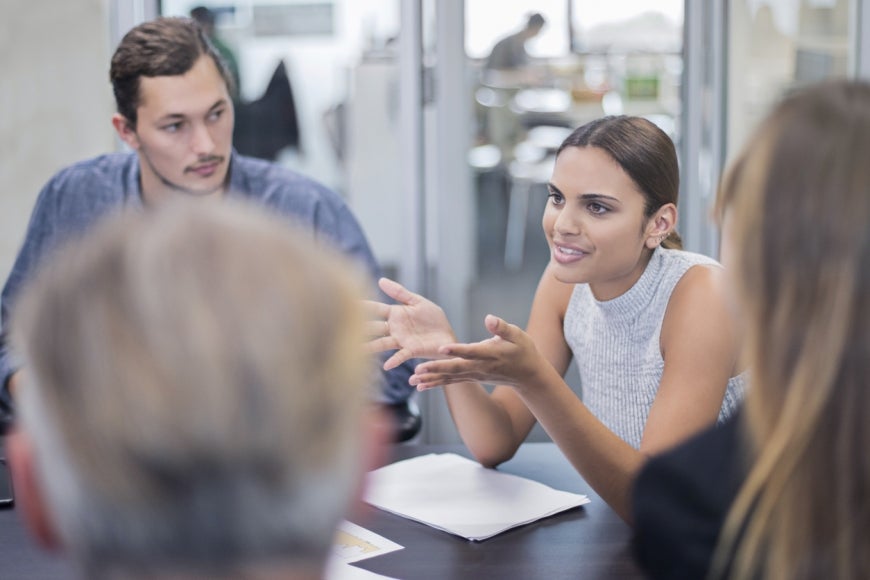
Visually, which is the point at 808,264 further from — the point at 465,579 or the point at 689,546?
the point at 465,579

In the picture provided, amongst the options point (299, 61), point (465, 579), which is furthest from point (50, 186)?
point (465, 579)

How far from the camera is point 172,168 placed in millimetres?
2340

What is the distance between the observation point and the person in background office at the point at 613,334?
1536mm

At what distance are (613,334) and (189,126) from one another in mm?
1109

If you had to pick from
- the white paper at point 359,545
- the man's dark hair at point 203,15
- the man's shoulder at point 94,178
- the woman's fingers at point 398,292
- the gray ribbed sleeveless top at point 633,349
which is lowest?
the white paper at point 359,545

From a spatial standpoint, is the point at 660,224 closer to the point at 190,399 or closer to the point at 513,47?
the point at 190,399

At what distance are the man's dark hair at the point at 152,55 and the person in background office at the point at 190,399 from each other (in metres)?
1.83

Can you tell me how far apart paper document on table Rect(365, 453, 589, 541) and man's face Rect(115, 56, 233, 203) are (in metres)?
0.96

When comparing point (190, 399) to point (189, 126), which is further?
point (189, 126)

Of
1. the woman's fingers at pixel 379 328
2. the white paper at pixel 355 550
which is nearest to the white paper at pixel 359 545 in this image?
the white paper at pixel 355 550

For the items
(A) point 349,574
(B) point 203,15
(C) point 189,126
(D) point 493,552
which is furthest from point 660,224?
(B) point 203,15

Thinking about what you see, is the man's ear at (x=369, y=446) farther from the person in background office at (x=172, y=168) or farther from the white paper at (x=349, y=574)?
the person in background office at (x=172, y=168)

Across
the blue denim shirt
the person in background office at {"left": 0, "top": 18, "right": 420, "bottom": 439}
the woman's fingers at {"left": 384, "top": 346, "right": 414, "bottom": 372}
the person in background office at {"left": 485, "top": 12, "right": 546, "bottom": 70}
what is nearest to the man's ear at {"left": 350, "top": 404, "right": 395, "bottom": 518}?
the woman's fingers at {"left": 384, "top": 346, "right": 414, "bottom": 372}

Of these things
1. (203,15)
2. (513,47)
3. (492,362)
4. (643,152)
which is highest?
(203,15)
